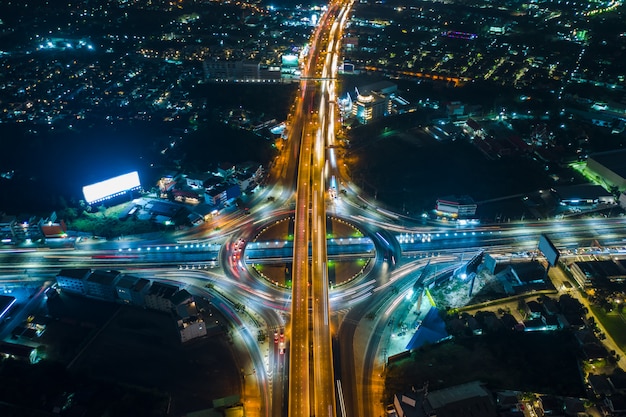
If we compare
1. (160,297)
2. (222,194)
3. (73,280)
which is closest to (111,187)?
(222,194)

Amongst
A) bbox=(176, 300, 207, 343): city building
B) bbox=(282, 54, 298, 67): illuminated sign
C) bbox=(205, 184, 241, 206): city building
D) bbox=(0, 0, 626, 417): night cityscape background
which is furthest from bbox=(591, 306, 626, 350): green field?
bbox=(282, 54, 298, 67): illuminated sign

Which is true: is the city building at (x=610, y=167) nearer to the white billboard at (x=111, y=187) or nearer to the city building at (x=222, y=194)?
the city building at (x=222, y=194)

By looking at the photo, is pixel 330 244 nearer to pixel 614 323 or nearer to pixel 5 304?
pixel 614 323

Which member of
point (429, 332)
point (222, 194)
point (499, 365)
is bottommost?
point (499, 365)

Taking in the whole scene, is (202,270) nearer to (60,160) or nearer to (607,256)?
(60,160)

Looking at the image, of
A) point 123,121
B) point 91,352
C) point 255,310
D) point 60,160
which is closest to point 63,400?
point 91,352

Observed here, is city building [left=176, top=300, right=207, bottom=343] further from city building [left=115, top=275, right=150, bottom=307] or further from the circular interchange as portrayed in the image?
the circular interchange
